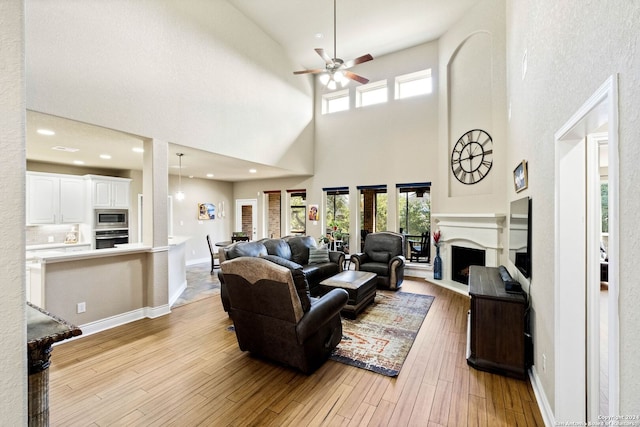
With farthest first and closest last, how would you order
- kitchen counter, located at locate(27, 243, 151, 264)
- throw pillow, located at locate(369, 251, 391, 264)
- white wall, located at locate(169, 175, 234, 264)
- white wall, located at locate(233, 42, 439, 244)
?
white wall, located at locate(169, 175, 234, 264) < white wall, located at locate(233, 42, 439, 244) < throw pillow, located at locate(369, 251, 391, 264) < kitchen counter, located at locate(27, 243, 151, 264)

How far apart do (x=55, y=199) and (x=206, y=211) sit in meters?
3.66

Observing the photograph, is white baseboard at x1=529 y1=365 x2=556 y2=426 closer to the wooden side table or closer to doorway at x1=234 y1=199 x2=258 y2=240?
the wooden side table

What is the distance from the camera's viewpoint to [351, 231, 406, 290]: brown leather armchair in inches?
217

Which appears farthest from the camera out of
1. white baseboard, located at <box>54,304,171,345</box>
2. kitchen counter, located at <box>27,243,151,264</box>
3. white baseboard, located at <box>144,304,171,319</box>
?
white baseboard, located at <box>144,304,171,319</box>

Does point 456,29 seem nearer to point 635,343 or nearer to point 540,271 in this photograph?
point 540,271

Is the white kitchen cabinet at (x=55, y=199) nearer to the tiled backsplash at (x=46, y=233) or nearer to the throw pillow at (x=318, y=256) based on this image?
the tiled backsplash at (x=46, y=233)

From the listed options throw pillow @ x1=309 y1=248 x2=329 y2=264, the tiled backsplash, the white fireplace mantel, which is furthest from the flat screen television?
the tiled backsplash

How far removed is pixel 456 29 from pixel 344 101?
10.5 ft

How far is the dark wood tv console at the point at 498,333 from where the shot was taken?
2627 millimetres

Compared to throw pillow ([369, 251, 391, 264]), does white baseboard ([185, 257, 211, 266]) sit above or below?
below

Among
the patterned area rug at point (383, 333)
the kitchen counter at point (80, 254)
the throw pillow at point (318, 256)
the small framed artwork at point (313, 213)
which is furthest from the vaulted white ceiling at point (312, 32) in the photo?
the patterned area rug at point (383, 333)

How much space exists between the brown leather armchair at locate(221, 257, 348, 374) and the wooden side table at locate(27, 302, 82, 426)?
142cm

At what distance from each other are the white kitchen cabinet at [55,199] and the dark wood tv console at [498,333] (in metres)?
7.93

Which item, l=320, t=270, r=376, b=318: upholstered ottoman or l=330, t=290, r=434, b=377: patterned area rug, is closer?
l=330, t=290, r=434, b=377: patterned area rug
